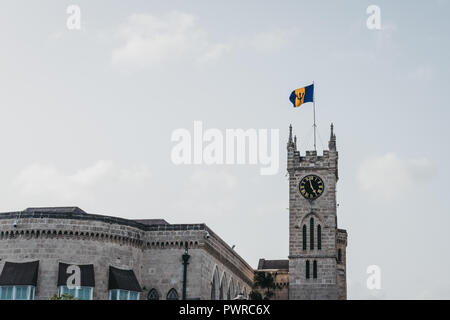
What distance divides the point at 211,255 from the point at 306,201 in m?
20.2

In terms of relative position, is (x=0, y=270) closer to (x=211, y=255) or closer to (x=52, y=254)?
(x=52, y=254)

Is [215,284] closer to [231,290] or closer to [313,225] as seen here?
[231,290]

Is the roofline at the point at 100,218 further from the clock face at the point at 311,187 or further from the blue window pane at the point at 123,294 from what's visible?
the clock face at the point at 311,187

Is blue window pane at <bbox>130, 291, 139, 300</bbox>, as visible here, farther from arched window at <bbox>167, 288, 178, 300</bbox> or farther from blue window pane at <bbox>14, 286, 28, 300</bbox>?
blue window pane at <bbox>14, 286, 28, 300</bbox>

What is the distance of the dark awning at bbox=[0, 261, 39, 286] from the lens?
5341cm

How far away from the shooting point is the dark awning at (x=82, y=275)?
5415cm

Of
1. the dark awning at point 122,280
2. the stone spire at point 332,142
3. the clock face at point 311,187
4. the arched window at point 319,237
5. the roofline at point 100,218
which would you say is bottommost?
the dark awning at point 122,280

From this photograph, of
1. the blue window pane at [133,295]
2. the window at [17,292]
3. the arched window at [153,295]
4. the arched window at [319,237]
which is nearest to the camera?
the window at [17,292]

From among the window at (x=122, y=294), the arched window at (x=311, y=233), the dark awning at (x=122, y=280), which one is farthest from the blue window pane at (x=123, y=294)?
the arched window at (x=311, y=233)

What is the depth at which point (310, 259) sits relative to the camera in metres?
78.4

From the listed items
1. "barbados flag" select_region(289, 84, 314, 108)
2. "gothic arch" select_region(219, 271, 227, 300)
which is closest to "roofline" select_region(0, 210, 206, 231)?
"gothic arch" select_region(219, 271, 227, 300)

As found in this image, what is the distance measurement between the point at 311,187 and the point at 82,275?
32.9 m
